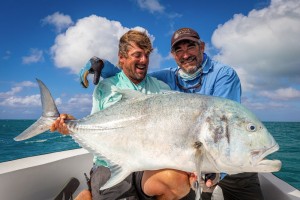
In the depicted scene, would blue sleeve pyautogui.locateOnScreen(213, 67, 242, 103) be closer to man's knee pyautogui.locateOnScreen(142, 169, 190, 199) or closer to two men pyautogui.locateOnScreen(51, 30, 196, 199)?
two men pyautogui.locateOnScreen(51, 30, 196, 199)

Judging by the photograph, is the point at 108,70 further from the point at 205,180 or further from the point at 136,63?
the point at 205,180

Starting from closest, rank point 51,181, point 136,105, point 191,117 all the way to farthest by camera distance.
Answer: point 191,117 < point 136,105 < point 51,181

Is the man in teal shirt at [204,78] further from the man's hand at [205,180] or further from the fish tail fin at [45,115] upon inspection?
the man's hand at [205,180]

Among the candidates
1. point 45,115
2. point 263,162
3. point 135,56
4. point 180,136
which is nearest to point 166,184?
point 180,136

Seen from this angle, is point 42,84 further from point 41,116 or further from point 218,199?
point 218,199

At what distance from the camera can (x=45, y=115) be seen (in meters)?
2.71

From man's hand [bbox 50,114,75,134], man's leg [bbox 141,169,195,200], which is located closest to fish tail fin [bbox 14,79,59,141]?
Result: man's hand [bbox 50,114,75,134]

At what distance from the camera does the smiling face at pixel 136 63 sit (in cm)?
321

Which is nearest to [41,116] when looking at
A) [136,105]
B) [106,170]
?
[106,170]

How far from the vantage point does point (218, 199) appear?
328 cm

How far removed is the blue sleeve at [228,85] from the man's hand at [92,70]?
1385mm

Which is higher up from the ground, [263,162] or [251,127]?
[251,127]

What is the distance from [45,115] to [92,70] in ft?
2.68

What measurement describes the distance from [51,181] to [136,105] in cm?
248
